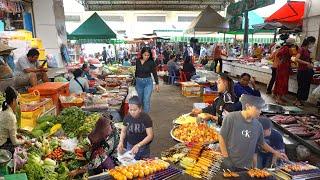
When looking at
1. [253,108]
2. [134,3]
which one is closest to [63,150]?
[253,108]

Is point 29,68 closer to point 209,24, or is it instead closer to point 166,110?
point 166,110

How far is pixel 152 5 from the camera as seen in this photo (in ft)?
110

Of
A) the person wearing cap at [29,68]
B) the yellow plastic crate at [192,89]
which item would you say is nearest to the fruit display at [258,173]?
the person wearing cap at [29,68]

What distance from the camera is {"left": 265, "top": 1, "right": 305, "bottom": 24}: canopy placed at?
15000mm

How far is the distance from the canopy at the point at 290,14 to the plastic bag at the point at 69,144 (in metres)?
12.8

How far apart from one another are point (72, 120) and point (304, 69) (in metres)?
7.88

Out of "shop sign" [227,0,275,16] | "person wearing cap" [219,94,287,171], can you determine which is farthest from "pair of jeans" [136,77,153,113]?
"shop sign" [227,0,275,16]

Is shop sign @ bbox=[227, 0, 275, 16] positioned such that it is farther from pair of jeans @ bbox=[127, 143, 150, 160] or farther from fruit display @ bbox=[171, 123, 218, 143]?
pair of jeans @ bbox=[127, 143, 150, 160]

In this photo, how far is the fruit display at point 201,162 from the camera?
353 centimetres

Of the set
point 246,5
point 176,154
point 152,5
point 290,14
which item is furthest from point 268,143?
point 152,5

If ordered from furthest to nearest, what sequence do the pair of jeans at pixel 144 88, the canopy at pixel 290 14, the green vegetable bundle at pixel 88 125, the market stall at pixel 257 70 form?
the canopy at pixel 290 14 < the market stall at pixel 257 70 < the pair of jeans at pixel 144 88 < the green vegetable bundle at pixel 88 125

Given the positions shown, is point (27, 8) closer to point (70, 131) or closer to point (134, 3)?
point (70, 131)

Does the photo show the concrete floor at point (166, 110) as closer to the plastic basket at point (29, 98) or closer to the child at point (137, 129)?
the child at point (137, 129)

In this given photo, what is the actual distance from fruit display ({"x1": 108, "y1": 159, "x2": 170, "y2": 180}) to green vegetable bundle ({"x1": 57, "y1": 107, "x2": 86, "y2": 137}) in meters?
2.69
